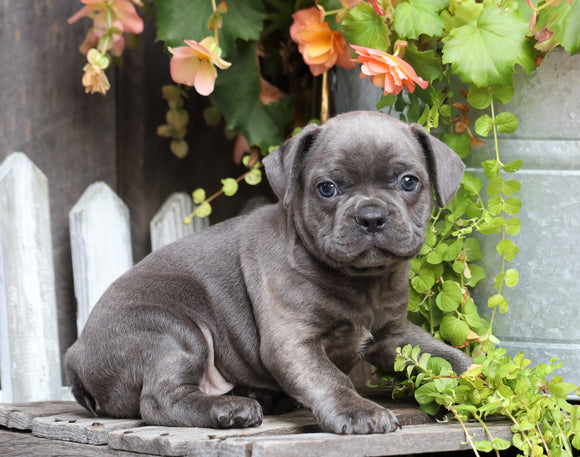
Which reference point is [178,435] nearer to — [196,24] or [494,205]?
[494,205]

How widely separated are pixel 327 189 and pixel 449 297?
72 centimetres

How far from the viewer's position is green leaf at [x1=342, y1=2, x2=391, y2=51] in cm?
331

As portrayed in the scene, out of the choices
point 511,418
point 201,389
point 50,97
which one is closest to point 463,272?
point 511,418

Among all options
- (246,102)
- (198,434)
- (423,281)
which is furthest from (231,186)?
(198,434)

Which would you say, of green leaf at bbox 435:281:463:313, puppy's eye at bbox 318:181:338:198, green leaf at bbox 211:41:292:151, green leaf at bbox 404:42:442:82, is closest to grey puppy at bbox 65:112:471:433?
puppy's eye at bbox 318:181:338:198

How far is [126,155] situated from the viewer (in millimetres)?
4430

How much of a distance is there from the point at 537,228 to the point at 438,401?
2.86 ft

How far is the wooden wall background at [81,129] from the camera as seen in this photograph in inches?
160

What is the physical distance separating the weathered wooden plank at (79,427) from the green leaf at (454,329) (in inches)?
46.6

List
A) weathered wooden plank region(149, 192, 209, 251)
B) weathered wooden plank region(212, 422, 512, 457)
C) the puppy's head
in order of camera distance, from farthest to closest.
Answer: weathered wooden plank region(149, 192, 209, 251), the puppy's head, weathered wooden plank region(212, 422, 512, 457)

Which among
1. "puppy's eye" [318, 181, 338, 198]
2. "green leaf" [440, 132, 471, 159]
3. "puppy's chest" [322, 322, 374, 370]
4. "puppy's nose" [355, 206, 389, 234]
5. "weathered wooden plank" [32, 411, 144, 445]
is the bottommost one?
"weathered wooden plank" [32, 411, 144, 445]

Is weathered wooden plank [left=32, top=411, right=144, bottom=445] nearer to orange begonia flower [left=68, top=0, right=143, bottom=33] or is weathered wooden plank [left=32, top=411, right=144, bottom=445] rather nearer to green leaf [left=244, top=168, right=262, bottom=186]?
green leaf [left=244, top=168, right=262, bottom=186]

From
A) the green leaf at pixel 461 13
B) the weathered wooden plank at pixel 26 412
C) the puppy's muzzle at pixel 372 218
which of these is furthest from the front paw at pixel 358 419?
the green leaf at pixel 461 13

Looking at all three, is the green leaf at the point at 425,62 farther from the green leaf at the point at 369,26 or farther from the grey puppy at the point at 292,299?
the grey puppy at the point at 292,299
